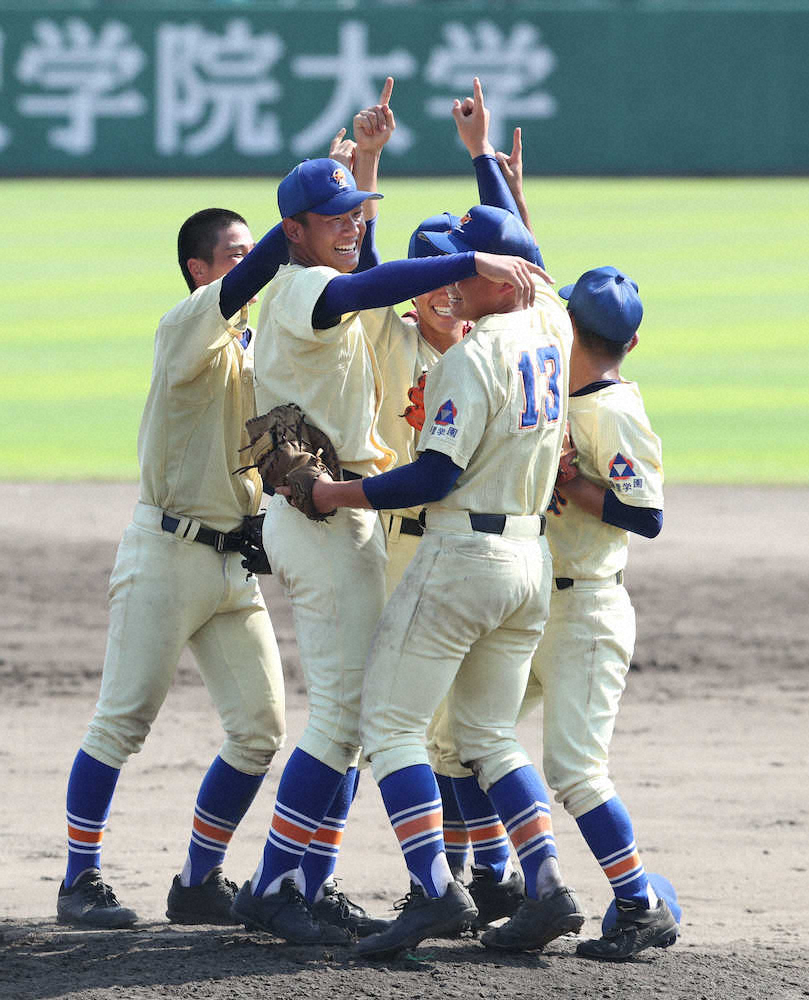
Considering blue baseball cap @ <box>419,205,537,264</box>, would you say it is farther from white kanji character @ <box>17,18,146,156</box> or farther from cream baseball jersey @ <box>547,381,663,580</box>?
white kanji character @ <box>17,18,146,156</box>

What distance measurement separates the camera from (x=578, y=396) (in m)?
4.25

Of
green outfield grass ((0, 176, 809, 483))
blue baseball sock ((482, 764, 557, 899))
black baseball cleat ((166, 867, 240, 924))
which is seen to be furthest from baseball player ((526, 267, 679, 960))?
green outfield grass ((0, 176, 809, 483))

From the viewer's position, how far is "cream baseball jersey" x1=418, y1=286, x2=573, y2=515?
3834mm

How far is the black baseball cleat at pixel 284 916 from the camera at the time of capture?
4000 millimetres

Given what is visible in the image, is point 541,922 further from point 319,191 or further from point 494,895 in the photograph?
point 319,191

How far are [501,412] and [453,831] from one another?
1362 mm

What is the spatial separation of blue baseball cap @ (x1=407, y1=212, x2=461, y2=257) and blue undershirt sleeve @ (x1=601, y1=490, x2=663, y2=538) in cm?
78

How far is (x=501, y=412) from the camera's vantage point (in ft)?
12.8

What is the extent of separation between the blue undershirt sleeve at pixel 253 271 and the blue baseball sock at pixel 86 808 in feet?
4.18

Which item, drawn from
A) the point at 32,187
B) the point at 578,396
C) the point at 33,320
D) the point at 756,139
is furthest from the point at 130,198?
the point at 578,396

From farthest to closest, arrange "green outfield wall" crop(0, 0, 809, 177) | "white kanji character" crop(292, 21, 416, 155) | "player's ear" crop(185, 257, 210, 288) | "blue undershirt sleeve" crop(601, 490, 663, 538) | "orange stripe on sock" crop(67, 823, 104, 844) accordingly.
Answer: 1. "white kanji character" crop(292, 21, 416, 155)
2. "green outfield wall" crop(0, 0, 809, 177)
3. "player's ear" crop(185, 257, 210, 288)
4. "orange stripe on sock" crop(67, 823, 104, 844)
5. "blue undershirt sleeve" crop(601, 490, 663, 538)

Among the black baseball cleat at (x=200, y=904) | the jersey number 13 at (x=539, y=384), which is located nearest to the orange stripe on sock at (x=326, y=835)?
the black baseball cleat at (x=200, y=904)

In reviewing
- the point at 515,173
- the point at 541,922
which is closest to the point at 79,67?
the point at 515,173

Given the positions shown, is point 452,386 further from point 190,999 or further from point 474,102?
point 190,999
